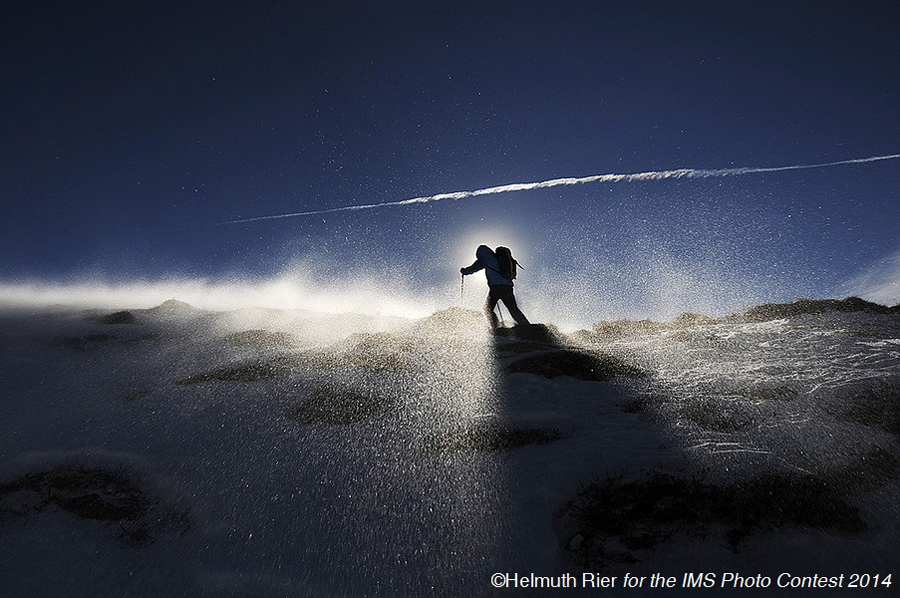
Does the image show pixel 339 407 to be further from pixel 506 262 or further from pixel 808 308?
pixel 808 308

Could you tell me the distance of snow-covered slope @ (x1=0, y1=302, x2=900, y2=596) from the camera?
8.29 m

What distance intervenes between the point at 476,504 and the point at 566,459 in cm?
288

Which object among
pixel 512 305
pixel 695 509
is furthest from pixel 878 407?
pixel 512 305

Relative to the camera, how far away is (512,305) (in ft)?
76.4

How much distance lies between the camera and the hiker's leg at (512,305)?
75.3ft

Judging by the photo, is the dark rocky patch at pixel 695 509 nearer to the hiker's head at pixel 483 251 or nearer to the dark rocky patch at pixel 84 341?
the hiker's head at pixel 483 251

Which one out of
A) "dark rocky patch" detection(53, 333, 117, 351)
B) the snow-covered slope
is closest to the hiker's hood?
the snow-covered slope

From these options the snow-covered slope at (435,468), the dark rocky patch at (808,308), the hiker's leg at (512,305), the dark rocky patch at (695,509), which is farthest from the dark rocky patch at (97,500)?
the dark rocky patch at (808,308)

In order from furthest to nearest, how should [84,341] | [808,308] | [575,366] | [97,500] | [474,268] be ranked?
1. [808,308]
2. [474,268]
3. [84,341]
4. [575,366]
5. [97,500]

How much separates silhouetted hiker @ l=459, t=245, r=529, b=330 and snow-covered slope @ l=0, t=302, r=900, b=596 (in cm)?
476

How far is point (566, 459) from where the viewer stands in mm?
11172

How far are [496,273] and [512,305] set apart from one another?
2.08 meters

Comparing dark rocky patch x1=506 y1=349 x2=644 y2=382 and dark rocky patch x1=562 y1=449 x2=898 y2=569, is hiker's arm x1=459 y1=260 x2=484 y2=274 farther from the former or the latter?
dark rocky patch x1=562 y1=449 x2=898 y2=569

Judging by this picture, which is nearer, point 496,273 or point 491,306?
point 496,273
